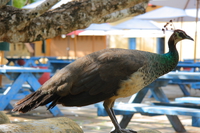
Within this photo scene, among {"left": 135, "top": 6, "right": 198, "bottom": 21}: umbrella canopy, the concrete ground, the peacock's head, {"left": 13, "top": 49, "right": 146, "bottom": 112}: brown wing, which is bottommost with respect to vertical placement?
the concrete ground

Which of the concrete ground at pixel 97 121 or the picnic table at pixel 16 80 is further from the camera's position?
the picnic table at pixel 16 80

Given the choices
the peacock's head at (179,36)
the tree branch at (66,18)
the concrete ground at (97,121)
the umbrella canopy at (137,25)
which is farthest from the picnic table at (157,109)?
the umbrella canopy at (137,25)

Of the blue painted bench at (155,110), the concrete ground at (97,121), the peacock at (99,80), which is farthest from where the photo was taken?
the concrete ground at (97,121)

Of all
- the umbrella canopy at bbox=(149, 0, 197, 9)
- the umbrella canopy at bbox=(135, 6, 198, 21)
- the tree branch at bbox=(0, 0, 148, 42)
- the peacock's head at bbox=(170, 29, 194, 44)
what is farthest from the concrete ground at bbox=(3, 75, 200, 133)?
the umbrella canopy at bbox=(135, 6, 198, 21)

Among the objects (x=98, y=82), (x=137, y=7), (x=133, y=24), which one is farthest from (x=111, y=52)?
(x=133, y=24)

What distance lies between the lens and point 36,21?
148 inches

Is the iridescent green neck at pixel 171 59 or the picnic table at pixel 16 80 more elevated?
the iridescent green neck at pixel 171 59

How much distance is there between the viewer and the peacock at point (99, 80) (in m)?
3.04

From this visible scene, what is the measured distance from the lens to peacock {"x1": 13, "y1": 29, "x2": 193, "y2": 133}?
9.97ft

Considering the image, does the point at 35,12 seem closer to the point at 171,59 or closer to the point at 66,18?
the point at 66,18

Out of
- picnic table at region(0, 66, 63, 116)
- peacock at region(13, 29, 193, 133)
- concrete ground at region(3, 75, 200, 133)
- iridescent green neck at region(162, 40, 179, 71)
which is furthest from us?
picnic table at region(0, 66, 63, 116)

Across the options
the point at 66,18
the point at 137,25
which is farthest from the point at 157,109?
the point at 137,25

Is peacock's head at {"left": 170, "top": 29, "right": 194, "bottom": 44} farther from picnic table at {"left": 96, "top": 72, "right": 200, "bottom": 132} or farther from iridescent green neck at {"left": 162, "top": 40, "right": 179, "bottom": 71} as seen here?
picnic table at {"left": 96, "top": 72, "right": 200, "bottom": 132}

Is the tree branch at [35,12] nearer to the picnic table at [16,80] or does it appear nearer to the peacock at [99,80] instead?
the peacock at [99,80]
